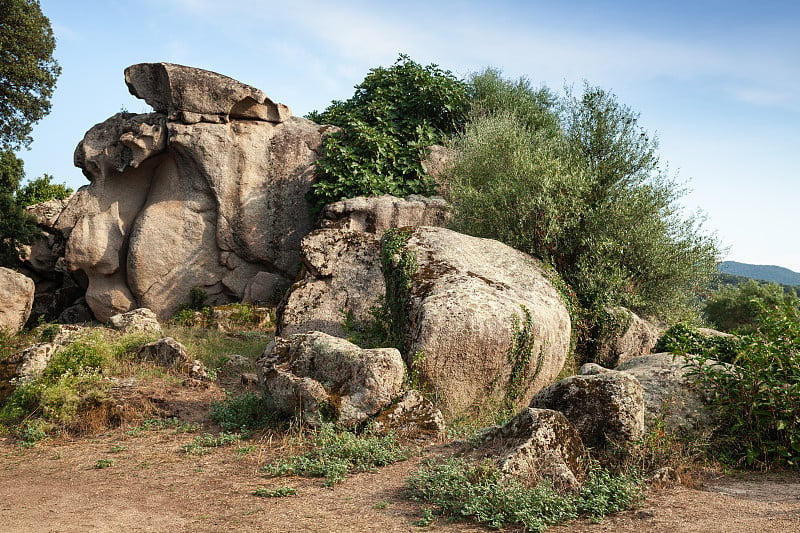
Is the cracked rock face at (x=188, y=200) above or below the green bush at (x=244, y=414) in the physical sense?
above

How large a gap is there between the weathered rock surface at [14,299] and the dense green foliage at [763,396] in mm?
17081

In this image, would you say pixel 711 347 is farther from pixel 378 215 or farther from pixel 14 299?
pixel 14 299

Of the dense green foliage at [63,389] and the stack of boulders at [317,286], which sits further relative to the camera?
the dense green foliage at [63,389]

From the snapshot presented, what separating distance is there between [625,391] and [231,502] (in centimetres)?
500

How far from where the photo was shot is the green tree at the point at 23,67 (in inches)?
1056

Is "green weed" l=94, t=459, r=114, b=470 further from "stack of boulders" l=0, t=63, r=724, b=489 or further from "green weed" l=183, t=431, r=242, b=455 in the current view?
"stack of boulders" l=0, t=63, r=724, b=489

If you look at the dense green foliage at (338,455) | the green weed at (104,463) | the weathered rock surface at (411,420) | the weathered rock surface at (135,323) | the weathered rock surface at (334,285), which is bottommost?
the green weed at (104,463)

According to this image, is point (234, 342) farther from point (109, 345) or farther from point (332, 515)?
point (332, 515)

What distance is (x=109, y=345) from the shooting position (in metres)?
12.9

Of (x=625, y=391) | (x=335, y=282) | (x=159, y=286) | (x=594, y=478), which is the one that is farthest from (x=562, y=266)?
(x=159, y=286)

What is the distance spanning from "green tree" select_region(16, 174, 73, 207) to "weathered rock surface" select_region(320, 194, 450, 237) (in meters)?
17.7

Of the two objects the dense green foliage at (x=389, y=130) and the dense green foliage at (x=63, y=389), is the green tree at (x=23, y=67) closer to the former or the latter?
the dense green foliage at (x=389, y=130)

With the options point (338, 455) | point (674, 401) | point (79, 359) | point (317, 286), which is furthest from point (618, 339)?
point (79, 359)

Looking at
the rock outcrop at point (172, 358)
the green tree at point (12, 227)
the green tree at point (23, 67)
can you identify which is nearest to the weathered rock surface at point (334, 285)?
the rock outcrop at point (172, 358)
